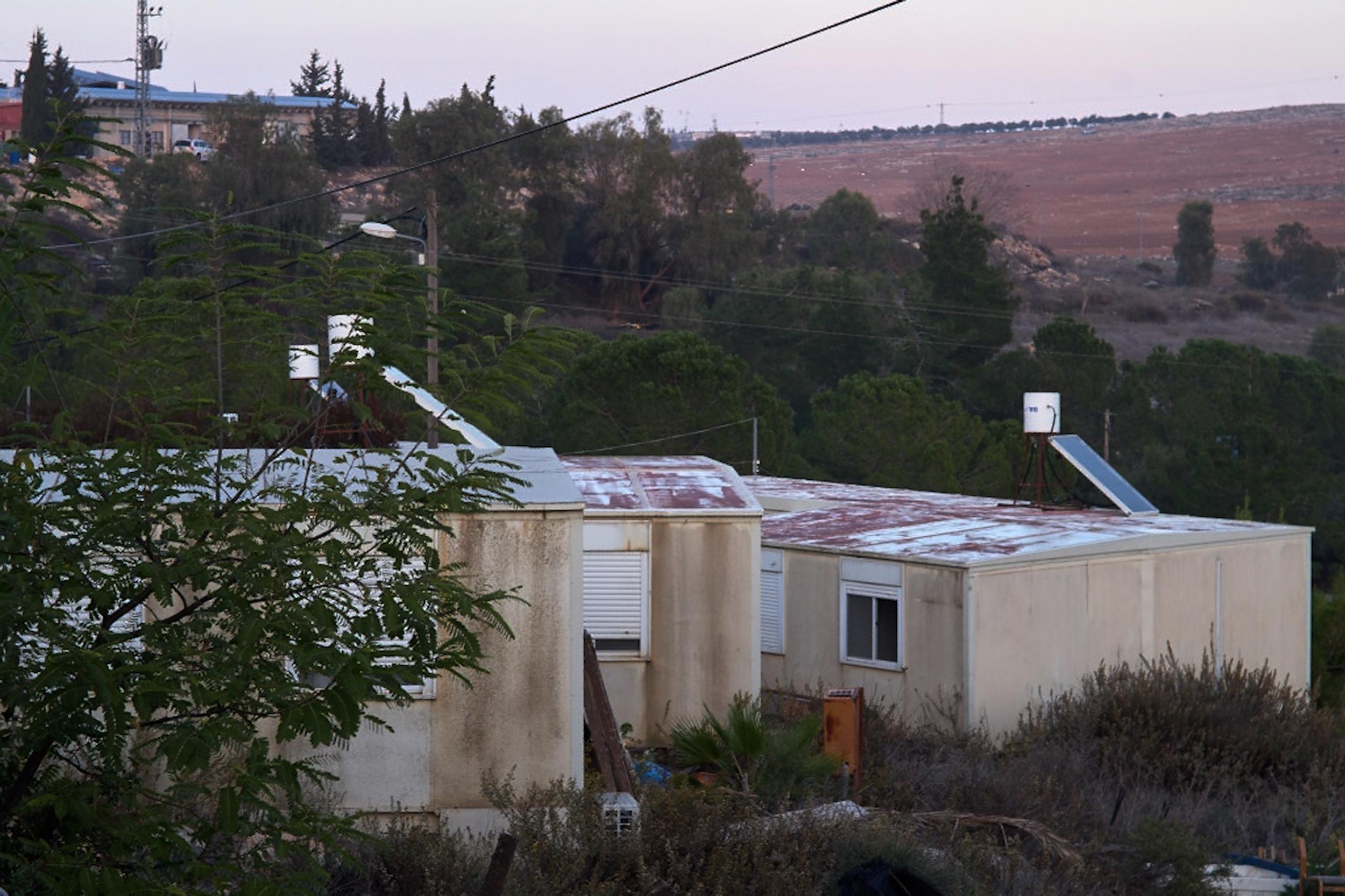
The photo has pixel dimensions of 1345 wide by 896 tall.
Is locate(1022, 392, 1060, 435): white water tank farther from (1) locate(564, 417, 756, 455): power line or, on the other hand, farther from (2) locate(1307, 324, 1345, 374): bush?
(2) locate(1307, 324, 1345, 374): bush

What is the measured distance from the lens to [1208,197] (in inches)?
4508

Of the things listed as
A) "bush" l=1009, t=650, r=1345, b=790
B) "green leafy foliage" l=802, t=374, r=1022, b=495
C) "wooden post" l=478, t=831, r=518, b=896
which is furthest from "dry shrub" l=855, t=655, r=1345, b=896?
"green leafy foliage" l=802, t=374, r=1022, b=495

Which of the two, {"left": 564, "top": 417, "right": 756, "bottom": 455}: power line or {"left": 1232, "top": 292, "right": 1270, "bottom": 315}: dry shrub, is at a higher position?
{"left": 1232, "top": 292, "right": 1270, "bottom": 315}: dry shrub

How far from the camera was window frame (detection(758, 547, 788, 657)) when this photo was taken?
50.1 ft

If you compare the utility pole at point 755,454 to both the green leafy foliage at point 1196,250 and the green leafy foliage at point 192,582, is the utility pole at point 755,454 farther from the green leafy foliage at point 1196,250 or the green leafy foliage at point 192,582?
the green leafy foliage at point 1196,250

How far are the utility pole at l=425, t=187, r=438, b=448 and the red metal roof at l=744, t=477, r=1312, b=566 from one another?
4287 mm

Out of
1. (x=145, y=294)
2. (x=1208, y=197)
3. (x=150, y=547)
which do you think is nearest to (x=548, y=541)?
(x=145, y=294)

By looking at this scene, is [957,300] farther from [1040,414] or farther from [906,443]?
[1040,414]

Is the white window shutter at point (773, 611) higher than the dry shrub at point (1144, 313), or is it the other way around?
the dry shrub at point (1144, 313)

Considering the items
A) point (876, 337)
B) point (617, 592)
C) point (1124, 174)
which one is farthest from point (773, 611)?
point (1124, 174)

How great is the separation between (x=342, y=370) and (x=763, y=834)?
3813 mm

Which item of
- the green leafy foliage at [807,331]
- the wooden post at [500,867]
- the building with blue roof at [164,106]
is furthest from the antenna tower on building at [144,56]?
the wooden post at [500,867]

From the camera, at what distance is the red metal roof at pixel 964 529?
14438 mm

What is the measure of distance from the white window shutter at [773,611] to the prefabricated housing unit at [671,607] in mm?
2652
